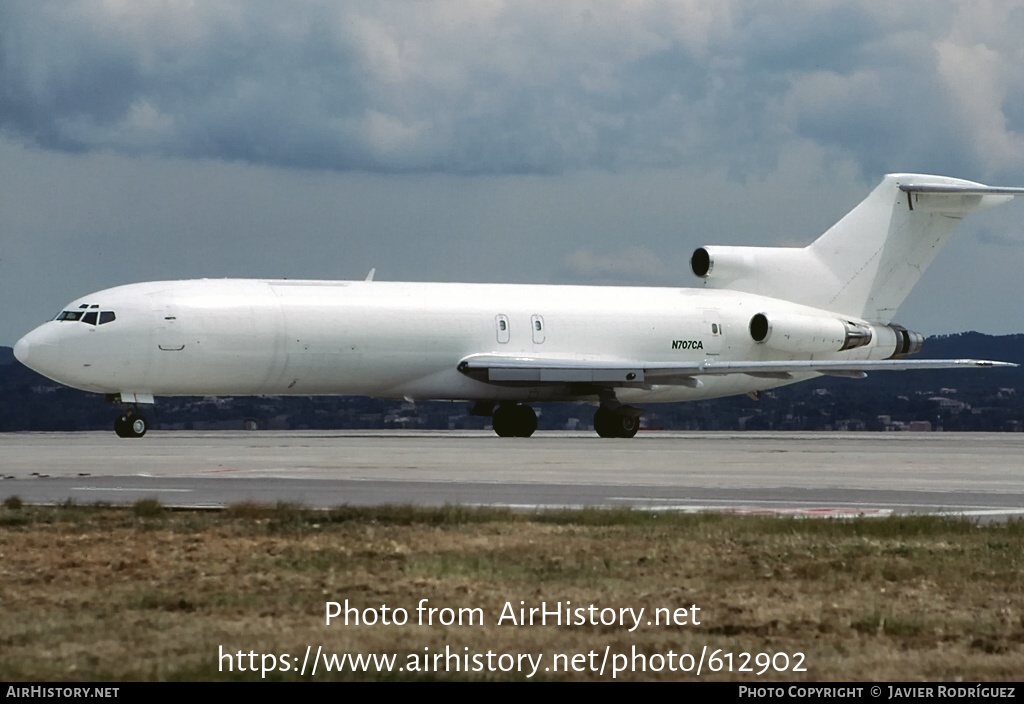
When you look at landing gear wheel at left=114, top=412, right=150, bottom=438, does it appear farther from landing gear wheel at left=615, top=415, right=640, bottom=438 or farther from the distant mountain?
landing gear wheel at left=615, top=415, right=640, bottom=438

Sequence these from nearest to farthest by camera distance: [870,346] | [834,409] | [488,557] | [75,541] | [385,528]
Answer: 1. [488,557]
2. [75,541]
3. [385,528]
4. [870,346]
5. [834,409]

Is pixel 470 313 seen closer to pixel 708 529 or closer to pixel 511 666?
pixel 708 529

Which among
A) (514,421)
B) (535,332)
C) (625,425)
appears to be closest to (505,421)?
(514,421)

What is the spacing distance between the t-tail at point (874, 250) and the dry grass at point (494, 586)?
3974 cm

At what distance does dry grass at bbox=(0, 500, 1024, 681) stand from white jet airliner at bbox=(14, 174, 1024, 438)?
922 inches

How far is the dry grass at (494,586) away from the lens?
1021cm

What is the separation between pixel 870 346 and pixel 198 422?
28.5 m

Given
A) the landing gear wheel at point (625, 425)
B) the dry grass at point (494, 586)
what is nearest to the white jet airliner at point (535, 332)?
the landing gear wheel at point (625, 425)

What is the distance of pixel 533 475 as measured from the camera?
26.7 m

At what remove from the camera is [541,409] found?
2862 inches

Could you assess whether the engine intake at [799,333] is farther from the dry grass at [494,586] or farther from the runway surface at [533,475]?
the dry grass at [494,586]

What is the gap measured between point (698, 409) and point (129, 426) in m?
53.1

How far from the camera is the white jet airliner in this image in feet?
139
